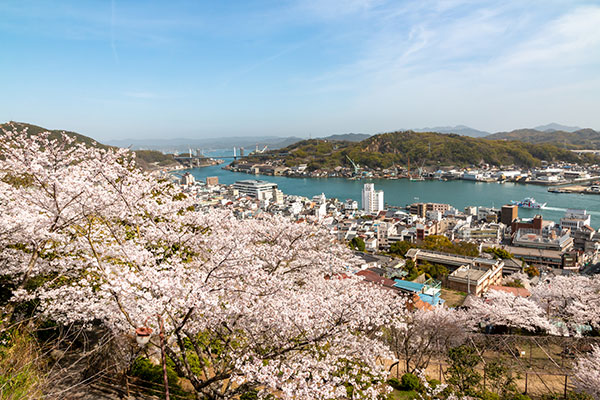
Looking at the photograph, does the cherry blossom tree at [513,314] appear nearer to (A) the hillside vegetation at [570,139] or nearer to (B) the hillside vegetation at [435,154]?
(B) the hillside vegetation at [435,154]

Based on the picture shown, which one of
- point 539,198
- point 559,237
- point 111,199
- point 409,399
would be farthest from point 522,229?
point 111,199

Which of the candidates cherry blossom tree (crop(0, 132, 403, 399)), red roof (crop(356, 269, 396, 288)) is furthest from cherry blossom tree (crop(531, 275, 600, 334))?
cherry blossom tree (crop(0, 132, 403, 399))

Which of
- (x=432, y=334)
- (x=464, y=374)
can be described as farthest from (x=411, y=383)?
(x=432, y=334)

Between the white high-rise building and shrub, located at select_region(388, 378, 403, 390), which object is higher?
shrub, located at select_region(388, 378, 403, 390)

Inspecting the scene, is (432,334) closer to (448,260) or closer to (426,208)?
(448,260)

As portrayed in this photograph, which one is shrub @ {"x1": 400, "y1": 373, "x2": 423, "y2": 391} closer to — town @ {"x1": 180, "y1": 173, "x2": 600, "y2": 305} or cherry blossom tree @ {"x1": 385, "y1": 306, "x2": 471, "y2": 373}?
cherry blossom tree @ {"x1": 385, "y1": 306, "x2": 471, "y2": 373}

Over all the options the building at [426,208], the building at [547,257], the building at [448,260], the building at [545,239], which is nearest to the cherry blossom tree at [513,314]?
the building at [448,260]

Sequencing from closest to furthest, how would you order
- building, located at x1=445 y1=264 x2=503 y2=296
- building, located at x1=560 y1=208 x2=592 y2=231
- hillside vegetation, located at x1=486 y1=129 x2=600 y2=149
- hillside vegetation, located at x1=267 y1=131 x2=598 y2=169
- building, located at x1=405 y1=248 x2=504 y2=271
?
building, located at x1=445 y1=264 x2=503 y2=296 < building, located at x1=405 y1=248 x2=504 y2=271 < building, located at x1=560 y1=208 x2=592 y2=231 < hillside vegetation, located at x1=267 y1=131 x2=598 y2=169 < hillside vegetation, located at x1=486 y1=129 x2=600 y2=149

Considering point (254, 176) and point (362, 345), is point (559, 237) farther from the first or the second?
point (254, 176)
